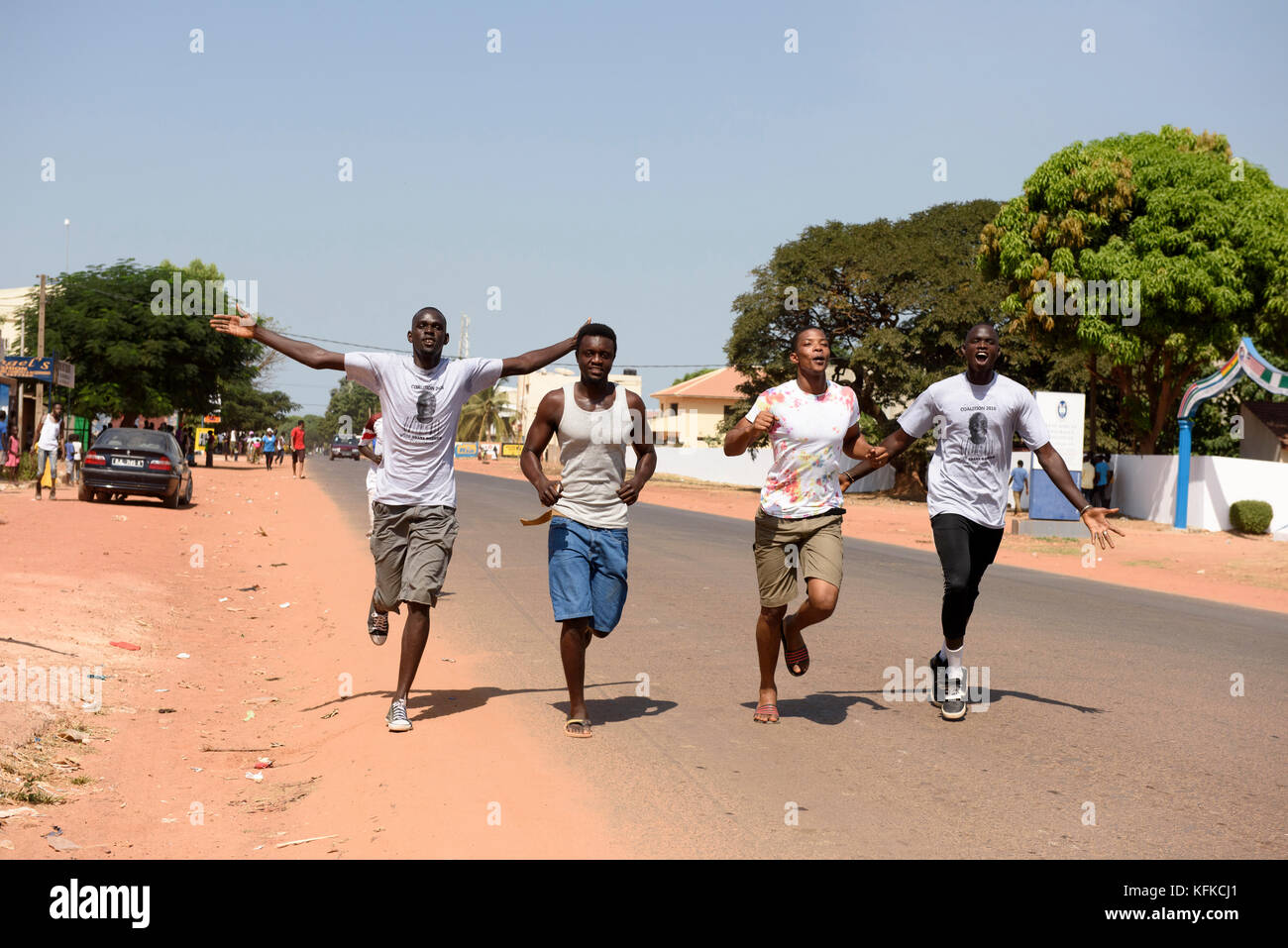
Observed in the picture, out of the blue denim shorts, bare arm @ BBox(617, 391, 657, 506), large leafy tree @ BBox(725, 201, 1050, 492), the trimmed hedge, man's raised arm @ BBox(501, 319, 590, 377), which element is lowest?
the trimmed hedge

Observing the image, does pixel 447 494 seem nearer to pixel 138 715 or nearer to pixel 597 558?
pixel 597 558

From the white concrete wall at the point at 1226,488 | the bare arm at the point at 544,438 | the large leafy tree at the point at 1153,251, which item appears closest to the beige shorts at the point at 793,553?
the bare arm at the point at 544,438

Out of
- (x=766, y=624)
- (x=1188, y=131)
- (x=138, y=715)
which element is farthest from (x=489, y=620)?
(x=1188, y=131)

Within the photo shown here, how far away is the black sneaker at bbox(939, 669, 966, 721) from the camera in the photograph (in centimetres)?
644

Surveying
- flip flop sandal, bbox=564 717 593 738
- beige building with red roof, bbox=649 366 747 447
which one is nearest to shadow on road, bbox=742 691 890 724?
flip flop sandal, bbox=564 717 593 738

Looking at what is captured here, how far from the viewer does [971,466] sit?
6484 mm

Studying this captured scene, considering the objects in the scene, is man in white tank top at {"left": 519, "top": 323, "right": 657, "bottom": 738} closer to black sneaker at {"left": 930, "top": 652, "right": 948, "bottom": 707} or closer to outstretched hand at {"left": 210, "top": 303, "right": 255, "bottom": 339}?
outstretched hand at {"left": 210, "top": 303, "right": 255, "bottom": 339}

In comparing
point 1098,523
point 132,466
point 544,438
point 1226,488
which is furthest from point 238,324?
point 1226,488

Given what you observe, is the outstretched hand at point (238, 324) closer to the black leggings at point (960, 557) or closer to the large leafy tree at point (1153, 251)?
the black leggings at point (960, 557)

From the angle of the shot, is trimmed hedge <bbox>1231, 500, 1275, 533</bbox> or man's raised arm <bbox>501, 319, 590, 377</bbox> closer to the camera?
man's raised arm <bbox>501, 319, 590, 377</bbox>

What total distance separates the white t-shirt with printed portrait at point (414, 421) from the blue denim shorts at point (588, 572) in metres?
0.77

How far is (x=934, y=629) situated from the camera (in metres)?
9.96

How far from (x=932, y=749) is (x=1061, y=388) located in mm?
37831

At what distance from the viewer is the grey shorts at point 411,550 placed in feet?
20.2
